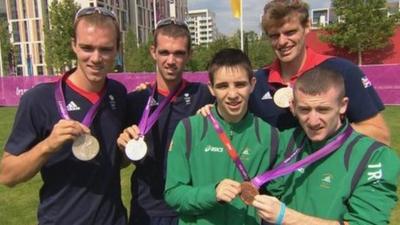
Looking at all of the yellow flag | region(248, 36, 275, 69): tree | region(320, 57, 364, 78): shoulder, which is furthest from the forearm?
region(248, 36, 275, 69): tree

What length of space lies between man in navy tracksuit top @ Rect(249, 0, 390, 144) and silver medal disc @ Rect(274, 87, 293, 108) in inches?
6.1

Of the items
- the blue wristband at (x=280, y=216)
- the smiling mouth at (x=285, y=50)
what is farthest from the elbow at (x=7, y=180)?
the smiling mouth at (x=285, y=50)

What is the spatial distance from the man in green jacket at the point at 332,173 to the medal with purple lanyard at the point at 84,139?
1131mm

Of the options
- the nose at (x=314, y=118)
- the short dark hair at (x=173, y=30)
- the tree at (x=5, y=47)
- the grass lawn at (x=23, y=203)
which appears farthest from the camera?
the tree at (x=5, y=47)

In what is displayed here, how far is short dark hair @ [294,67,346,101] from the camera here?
2625mm

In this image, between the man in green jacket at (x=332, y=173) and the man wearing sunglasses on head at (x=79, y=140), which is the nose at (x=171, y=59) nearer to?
the man wearing sunglasses on head at (x=79, y=140)

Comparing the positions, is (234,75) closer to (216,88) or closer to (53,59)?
(216,88)

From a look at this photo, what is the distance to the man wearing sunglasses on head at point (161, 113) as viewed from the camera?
3.54 m

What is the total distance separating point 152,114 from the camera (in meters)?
3.46

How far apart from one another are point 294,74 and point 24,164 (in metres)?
2.10

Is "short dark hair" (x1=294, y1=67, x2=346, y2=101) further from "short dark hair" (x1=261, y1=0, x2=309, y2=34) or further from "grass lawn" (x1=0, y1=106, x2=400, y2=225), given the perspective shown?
"grass lawn" (x1=0, y1=106, x2=400, y2=225)

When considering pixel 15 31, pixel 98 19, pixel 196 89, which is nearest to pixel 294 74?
pixel 196 89

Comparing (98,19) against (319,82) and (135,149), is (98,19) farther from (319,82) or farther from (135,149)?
(319,82)

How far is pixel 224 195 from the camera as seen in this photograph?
255cm
